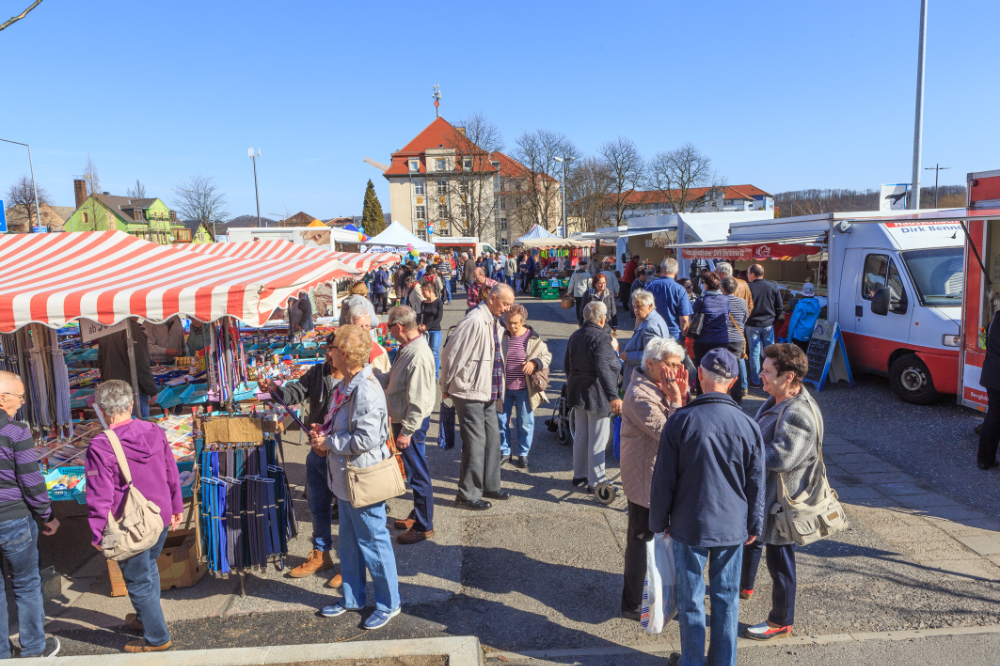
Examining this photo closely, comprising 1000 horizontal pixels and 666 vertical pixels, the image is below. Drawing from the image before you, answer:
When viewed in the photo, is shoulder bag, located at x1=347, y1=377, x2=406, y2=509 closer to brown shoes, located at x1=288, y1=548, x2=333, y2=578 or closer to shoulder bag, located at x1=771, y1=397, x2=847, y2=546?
Result: brown shoes, located at x1=288, y1=548, x2=333, y2=578

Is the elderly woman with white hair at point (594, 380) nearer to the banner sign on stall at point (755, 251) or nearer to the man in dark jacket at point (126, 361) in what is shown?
the man in dark jacket at point (126, 361)

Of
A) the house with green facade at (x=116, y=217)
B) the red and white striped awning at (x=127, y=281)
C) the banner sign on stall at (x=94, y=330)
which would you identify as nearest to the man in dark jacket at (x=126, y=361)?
the banner sign on stall at (x=94, y=330)

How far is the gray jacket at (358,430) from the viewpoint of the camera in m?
3.56

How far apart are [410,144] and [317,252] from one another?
246 feet

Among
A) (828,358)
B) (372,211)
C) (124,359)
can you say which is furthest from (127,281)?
(372,211)

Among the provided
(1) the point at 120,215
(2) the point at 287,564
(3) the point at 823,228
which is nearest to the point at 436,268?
(3) the point at 823,228

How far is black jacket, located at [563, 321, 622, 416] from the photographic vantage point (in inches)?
210

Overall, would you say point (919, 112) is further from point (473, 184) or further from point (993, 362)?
point (473, 184)

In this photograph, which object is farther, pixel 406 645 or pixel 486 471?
pixel 486 471

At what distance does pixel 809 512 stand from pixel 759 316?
20.8ft

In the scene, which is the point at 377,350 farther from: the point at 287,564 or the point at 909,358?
the point at 909,358

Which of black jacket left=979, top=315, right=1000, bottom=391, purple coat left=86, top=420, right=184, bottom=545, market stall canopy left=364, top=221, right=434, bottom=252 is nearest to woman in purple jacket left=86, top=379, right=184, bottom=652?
purple coat left=86, top=420, right=184, bottom=545

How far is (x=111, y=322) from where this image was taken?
5.04m

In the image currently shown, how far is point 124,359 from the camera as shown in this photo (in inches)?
259
